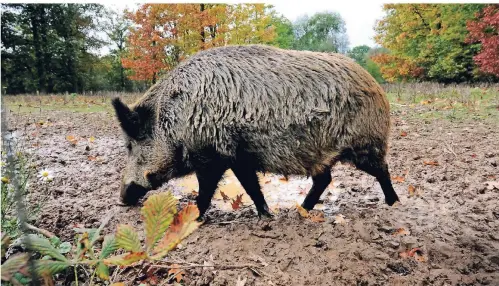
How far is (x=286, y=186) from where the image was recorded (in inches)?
185

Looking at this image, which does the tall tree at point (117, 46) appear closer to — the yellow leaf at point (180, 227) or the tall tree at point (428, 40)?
the tall tree at point (428, 40)

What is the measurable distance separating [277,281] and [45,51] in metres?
6.25

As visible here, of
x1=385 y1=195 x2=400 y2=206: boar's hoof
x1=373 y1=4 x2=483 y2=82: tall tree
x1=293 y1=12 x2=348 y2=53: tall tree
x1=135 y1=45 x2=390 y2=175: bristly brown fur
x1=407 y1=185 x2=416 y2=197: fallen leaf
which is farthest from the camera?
x1=373 y1=4 x2=483 y2=82: tall tree

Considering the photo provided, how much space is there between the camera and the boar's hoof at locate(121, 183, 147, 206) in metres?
3.35

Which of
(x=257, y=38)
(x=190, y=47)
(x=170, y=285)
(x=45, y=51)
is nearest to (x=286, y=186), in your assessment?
(x=170, y=285)

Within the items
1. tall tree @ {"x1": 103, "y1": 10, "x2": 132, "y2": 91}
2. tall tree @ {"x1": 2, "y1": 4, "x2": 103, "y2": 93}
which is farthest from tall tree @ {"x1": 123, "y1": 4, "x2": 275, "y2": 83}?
tall tree @ {"x1": 2, "y1": 4, "x2": 103, "y2": 93}

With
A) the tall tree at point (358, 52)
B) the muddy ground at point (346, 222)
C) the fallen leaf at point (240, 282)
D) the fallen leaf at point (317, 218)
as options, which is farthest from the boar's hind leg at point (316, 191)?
the tall tree at point (358, 52)

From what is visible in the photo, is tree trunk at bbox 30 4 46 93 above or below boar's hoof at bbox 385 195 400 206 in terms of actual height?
above

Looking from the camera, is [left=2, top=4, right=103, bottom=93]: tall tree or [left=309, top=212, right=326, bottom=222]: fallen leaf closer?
[left=309, top=212, right=326, bottom=222]: fallen leaf

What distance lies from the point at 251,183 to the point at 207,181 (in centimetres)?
39

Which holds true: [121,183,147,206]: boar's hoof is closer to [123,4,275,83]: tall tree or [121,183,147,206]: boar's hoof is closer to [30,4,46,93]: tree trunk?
[30,4,46,93]: tree trunk

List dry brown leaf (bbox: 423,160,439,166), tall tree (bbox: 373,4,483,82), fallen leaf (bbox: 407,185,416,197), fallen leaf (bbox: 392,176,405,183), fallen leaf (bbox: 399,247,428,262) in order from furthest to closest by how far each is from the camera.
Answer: tall tree (bbox: 373,4,483,82)
dry brown leaf (bbox: 423,160,439,166)
fallen leaf (bbox: 392,176,405,183)
fallen leaf (bbox: 407,185,416,197)
fallen leaf (bbox: 399,247,428,262)

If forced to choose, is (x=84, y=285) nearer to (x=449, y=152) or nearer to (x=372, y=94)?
(x=372, y=94)

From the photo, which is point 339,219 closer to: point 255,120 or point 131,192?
point 255,120
